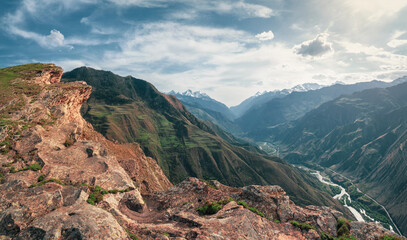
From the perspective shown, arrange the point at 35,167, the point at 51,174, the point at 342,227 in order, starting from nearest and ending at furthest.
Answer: the point at 35,167 → the point at 51,174 → the point at 342,227

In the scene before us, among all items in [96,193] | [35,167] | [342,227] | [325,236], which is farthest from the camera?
[342,227]

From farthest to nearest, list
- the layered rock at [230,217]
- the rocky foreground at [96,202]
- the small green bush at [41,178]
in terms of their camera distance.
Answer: the small green bush at [41,178] → the layered rock at [230,217] → the rocky foreground at [96,202]

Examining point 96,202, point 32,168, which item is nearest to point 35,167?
point 32,168

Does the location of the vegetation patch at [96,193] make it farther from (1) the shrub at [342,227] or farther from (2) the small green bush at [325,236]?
(1) the shrub at [342,227]

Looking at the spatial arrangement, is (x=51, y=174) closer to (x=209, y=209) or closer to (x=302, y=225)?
(x=209, y=209)

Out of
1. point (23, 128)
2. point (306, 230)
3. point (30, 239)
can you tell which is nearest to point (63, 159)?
point (23, 128)

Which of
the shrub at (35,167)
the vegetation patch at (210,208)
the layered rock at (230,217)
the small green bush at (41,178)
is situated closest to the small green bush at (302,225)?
the layered rock at (230,217)

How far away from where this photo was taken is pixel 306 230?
22.0m

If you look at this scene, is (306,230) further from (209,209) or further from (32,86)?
(32,86)

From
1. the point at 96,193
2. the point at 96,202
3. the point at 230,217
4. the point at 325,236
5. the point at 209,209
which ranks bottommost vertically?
the point at 325,236

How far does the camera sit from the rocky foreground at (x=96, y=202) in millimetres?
15666

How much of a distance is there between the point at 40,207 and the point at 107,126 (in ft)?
639

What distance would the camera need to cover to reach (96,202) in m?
20.5

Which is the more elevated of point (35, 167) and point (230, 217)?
point (35, 167)
